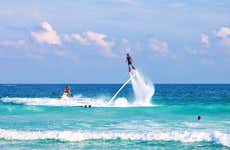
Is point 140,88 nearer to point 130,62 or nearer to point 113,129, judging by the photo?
point 130,62

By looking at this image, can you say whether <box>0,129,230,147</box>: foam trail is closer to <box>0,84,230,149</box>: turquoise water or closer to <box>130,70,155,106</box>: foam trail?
<box>0,84,230,149</box>: turquoise water

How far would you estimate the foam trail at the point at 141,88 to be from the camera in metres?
40.2

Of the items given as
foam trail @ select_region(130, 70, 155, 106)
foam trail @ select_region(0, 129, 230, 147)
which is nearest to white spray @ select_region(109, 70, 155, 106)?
→ foam trail @ select_region(130, 70, 155, 106)

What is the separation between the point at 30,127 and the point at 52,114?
9407mm

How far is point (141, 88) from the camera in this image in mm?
42750

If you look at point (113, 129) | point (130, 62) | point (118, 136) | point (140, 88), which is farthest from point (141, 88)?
point (118, 136)

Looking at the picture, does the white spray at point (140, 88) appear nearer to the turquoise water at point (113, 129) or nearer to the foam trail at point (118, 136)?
the turquoise water at point (113, 129)

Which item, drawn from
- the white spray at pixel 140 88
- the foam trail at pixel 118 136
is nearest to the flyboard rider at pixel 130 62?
the white spray at pixel 140 88

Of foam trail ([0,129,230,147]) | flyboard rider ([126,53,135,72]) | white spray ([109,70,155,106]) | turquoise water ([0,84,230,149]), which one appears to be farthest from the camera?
white spray ([109,70,155,106])

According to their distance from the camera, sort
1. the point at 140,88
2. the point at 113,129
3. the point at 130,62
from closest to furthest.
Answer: the point at 113,129 < the point at 130,62 < the point at 140,88

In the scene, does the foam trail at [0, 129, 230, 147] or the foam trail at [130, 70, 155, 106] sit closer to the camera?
the foam trail at [0, 129, 230, 147]

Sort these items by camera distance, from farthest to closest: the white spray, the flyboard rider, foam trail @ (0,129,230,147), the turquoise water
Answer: the white spray, the flyboard rider, foam trail @ (0,129,230,147), the turquoise water

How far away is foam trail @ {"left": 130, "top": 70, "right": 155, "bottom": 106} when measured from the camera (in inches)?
1582

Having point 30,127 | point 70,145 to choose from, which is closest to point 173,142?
point 70,145
